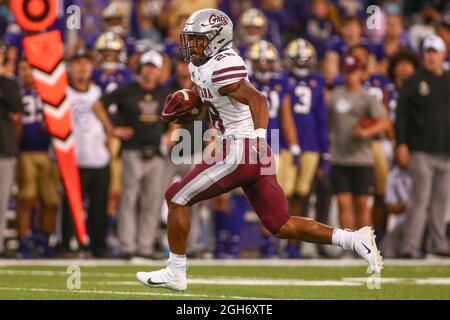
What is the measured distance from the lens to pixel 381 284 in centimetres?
920

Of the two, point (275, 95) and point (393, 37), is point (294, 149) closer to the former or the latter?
point (275, 95)

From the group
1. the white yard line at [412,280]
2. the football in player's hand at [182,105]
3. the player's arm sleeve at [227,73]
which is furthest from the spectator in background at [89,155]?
the player's arm sleeve at [227,73]

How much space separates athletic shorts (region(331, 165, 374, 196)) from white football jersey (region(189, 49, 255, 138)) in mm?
4542

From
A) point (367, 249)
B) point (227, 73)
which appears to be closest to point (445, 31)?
point (367, 249)

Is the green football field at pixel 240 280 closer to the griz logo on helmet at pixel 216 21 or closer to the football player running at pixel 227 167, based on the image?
the football player running at pixel 227 167

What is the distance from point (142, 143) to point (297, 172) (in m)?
1.66

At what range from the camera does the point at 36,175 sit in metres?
12.0

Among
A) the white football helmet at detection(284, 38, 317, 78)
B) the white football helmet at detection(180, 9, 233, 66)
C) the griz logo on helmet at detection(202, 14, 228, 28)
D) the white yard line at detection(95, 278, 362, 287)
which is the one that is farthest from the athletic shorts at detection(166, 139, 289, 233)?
the white football helmet at detection(284, 38, 317, 78)

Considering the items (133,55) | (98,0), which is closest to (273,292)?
(133,55)

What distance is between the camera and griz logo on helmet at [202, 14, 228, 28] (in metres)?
8.03

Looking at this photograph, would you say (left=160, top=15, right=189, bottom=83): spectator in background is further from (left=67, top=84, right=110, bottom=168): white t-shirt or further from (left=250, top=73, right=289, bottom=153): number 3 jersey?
(left=67, top=84, right=110, bottom=168): white t-shirt

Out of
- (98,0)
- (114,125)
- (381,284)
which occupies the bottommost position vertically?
(381,284)
